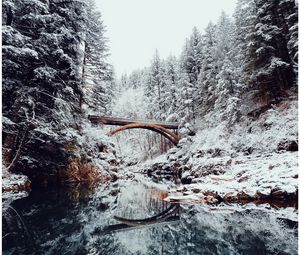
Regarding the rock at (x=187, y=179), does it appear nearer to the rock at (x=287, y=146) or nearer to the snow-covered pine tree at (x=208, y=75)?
the rock at (x=287, y=146)

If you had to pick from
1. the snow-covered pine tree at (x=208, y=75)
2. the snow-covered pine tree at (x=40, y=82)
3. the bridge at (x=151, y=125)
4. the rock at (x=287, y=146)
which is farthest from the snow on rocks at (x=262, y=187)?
the bridge at (x=151, y=125)

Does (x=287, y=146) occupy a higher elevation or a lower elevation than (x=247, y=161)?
higher

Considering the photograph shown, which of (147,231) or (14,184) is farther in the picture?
(14,184)

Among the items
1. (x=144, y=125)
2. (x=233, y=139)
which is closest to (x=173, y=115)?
(x=144, y=125)

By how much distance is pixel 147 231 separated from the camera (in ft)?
17.8

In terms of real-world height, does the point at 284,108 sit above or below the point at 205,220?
above

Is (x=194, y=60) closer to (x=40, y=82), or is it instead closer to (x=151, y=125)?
(x=151, y=125)

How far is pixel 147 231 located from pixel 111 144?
16.5 meters

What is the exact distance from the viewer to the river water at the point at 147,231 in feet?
13.4

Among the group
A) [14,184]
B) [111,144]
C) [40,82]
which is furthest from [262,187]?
[111,144]

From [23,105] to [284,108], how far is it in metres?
16.3

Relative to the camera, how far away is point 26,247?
4.03 meters

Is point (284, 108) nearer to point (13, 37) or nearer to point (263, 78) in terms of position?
point (263, 78)

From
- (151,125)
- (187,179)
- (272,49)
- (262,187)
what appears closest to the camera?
(262,187)
